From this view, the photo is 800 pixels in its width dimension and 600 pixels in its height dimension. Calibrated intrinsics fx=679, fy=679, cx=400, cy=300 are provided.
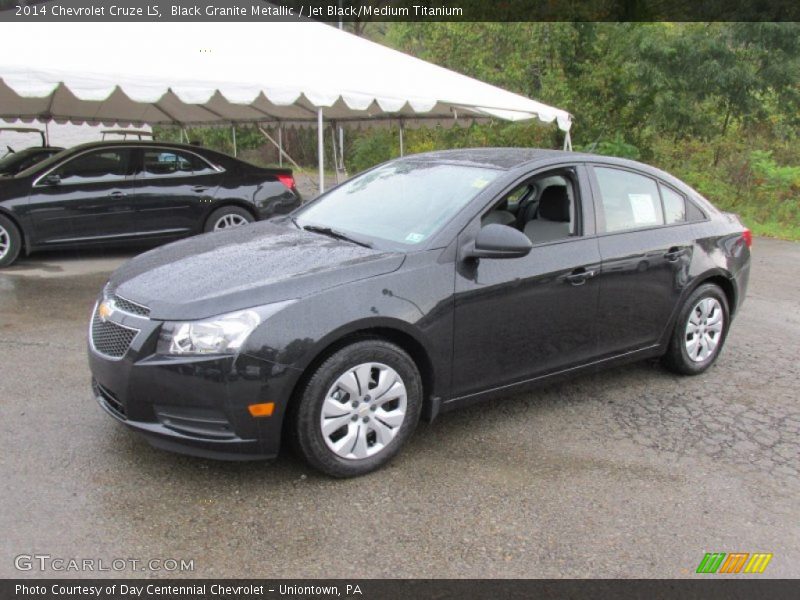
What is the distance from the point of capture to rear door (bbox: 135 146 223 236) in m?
8.83

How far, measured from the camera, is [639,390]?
4688mm

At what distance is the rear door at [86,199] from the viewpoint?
828 centimetres

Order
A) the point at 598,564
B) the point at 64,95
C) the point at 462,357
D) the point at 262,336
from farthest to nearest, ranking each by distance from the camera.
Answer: the point at 64,95
the point at 462,357
the point at 262,336
the point at 598,564

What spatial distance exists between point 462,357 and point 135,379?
1.62m

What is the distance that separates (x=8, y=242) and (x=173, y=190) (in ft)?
6.71

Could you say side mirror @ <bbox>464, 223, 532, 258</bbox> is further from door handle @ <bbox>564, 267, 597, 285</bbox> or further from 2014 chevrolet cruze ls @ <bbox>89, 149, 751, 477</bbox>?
door handle @ <bbox>564, 267, 597, 285</bbox>

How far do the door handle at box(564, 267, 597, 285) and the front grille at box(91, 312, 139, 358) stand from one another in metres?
2.39

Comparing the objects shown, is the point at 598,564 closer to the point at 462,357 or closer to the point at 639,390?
the point at 462,357

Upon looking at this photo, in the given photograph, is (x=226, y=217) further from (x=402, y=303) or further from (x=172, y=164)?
(x=402, y=303)

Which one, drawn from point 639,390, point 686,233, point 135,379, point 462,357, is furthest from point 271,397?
point 686,233

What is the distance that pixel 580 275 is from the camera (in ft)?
13.2

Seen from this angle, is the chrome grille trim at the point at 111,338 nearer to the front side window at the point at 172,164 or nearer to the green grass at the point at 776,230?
the front side window at the point at 172,164

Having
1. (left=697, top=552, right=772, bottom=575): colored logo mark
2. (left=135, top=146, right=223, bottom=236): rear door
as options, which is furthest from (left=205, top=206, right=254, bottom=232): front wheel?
(left=697, top=552, right=772, bottom=575): colored logo mark

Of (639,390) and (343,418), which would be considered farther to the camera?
(639,390)
